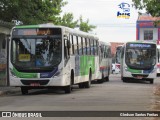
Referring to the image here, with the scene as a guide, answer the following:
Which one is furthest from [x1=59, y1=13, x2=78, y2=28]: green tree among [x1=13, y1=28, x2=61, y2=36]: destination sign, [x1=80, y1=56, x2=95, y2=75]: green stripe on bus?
[x1=13, y1=28, x2=61, y2=36]: destination sign

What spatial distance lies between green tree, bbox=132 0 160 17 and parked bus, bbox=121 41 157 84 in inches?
638

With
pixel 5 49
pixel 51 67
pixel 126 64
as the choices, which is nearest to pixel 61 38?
pixel 51 67

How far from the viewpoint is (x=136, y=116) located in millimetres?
13836

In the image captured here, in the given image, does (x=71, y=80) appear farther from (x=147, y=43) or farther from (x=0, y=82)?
(x=147, y=43)

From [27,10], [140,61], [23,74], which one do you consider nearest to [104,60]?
[140,61]

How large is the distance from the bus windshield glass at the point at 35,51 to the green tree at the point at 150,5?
377 centimetres

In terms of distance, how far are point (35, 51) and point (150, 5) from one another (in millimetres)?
5472

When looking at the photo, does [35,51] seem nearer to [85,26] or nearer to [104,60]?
[104,60]

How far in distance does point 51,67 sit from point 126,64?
16.7 meters

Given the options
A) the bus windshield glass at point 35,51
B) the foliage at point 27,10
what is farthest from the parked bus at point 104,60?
the bus windshield glass at point 35,51

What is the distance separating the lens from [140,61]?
127 ft

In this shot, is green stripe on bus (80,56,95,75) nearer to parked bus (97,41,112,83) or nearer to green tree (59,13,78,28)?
parked bus (97,41,112,83)

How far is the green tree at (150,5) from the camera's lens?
68.9ft

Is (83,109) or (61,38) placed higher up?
(61,38)
